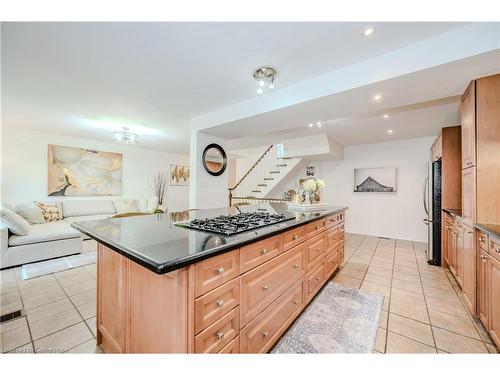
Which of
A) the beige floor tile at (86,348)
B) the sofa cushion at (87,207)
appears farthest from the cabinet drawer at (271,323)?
the sofa cushion at (87,207)

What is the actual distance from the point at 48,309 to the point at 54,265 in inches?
55.7

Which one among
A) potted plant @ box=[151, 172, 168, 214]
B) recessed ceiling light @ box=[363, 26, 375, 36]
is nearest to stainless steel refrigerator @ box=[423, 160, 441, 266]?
recessed ceiling light @ box=[363, 26, 375, 36]

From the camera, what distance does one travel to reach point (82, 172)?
16.2 feet

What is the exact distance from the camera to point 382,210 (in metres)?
5.10

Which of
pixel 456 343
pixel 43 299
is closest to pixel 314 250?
pixel 456 343

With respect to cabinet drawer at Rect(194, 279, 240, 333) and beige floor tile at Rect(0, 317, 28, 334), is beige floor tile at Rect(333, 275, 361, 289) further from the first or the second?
beige floor tile at Rect(0, 317, 28, 334)

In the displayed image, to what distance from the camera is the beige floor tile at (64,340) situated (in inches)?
58.1

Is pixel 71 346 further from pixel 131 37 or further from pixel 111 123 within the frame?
pixel 111 123

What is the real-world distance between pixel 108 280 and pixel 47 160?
4.83 metres

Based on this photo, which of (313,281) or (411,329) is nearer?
(411,329)

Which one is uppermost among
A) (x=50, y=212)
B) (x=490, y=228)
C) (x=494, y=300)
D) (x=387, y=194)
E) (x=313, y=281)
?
(x=387, y=194)

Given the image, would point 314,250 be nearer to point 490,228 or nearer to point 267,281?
point 267,281

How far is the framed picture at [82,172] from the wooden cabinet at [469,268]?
6.78 metres
